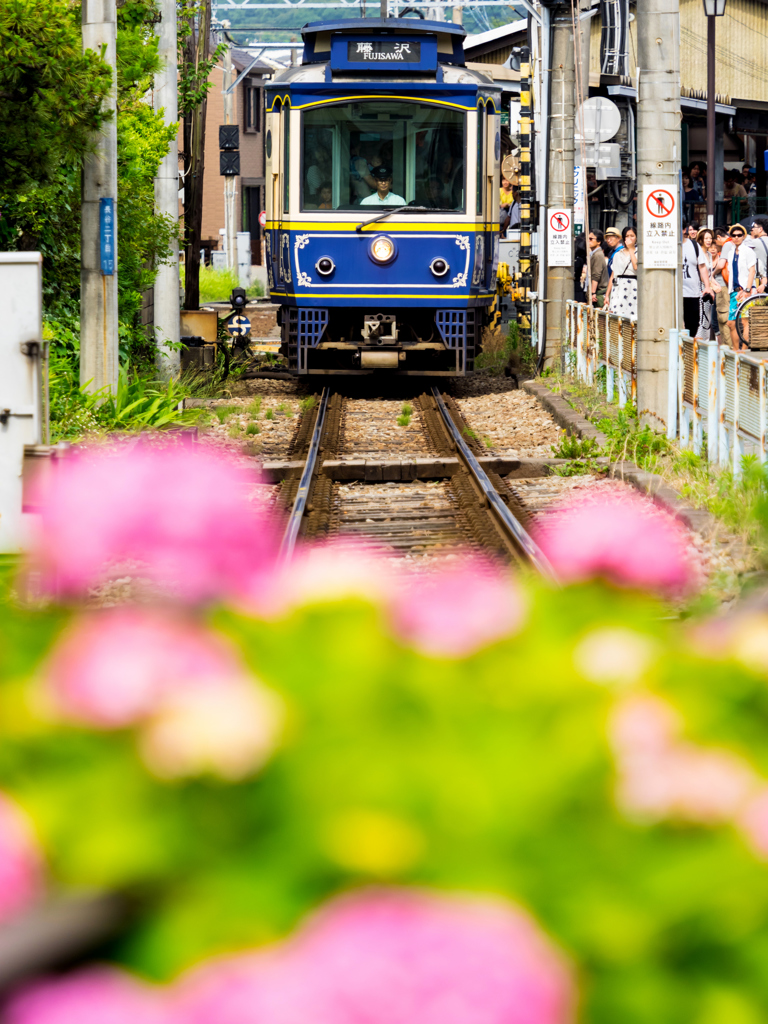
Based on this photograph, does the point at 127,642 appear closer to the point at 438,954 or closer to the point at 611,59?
the point at 438,954

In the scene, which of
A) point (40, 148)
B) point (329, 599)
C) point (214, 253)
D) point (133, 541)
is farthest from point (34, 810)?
point (214, 253)

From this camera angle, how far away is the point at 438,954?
104 cm

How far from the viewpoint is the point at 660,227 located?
37.2ft

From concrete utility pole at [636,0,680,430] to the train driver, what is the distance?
498cm

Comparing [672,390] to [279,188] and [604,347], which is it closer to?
[604,347]

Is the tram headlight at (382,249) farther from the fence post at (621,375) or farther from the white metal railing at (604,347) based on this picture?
the fence post at (621,375)

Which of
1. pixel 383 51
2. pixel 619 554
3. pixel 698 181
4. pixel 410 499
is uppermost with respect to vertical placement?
pixel 698 181

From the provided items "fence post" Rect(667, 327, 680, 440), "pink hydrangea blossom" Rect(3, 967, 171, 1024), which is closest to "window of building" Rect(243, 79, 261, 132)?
"fence post" Rect(667, 327, 680, 440)

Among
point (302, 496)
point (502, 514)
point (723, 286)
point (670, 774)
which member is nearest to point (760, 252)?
point (723, 286)

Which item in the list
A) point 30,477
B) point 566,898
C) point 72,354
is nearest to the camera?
point 566,898

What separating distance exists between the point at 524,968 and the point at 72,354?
13.8m

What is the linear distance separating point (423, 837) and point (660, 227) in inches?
417

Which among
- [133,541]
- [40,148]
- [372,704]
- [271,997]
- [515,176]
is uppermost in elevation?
[515,176]

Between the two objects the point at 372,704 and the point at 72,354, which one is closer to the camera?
the point at 372,704
